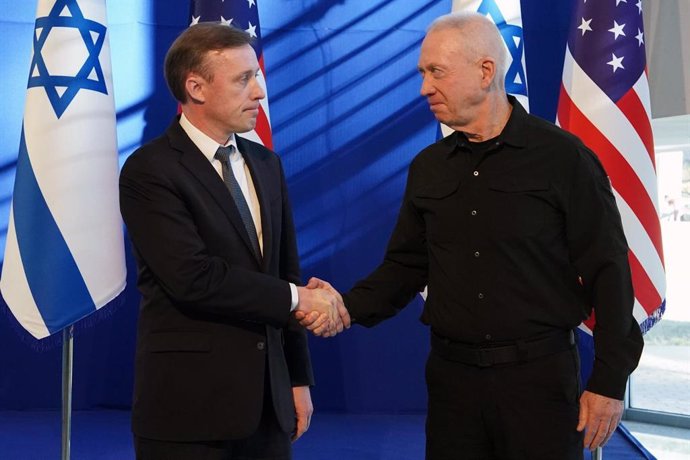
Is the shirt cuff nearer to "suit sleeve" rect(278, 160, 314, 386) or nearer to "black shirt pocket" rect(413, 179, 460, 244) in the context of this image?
"suit sleeve" rect(278, 160, 314, 386)

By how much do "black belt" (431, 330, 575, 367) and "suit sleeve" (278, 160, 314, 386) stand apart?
400 millimetres

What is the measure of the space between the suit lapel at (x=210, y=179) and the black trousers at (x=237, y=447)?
1.31 feet

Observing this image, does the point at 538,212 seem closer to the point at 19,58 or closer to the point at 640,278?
the point at 640,278

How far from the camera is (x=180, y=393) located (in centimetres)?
191

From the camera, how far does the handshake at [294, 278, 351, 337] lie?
2.14 meters

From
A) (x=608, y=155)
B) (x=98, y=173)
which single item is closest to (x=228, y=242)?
(x=98, y=173)

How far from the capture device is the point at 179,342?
75.2 inches

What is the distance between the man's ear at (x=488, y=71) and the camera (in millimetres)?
Result: 2064

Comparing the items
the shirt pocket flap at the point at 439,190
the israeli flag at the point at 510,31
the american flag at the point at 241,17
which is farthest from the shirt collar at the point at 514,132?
the american flag at the point at 241,17

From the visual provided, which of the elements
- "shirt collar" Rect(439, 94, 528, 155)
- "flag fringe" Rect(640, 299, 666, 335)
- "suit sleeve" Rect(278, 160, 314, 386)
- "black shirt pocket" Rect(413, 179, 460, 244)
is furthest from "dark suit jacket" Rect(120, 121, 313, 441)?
"flag fringe" Rect(640, 299, 666, 335)

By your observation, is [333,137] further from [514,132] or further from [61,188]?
[514,132]

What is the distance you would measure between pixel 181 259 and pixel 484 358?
0.74m

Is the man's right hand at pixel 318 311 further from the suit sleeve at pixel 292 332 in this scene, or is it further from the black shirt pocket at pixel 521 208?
the black shirt pocket at pixel 521 208

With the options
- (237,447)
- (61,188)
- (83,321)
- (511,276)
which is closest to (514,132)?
(511,276)
